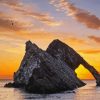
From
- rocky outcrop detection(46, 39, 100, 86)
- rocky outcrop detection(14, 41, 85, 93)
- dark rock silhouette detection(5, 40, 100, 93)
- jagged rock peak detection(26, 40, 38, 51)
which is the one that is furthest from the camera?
rocky outcrop detection(46, 39, 100, 86)

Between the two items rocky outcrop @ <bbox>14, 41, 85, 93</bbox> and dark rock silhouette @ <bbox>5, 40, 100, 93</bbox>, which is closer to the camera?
rocky outcrop @ <bbox>14, 41, 85, 93</bbox>

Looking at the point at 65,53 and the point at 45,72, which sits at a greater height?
the point at 65,53

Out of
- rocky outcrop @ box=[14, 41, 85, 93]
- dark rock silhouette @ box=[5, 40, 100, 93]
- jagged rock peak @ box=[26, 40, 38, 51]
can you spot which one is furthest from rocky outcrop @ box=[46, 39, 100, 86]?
rocky outcrop @ box=[14, 41, 85, 93]

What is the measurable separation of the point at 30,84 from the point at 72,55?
49745 mm

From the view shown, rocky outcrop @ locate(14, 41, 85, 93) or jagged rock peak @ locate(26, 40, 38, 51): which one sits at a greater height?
jagged rock peak @ locate(26, 40, 38, 51)

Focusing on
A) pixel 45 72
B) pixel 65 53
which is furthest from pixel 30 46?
Answer: pixel 65 53

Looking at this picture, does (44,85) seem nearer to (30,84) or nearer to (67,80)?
(30,84)

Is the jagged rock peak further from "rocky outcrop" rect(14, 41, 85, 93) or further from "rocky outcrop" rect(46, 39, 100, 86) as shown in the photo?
"rocky outcrop" rect(46, 39, 100, 86)

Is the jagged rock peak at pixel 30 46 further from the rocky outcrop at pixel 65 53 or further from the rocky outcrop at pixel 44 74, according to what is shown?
the rocky outcrop at pixel 65 53

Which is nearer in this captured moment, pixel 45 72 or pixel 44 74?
pixel 44 74

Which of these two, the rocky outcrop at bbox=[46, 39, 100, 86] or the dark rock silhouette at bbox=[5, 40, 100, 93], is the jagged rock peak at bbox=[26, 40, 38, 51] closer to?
the dark rock silhouette at bbox=[5, 40, 100, 93]

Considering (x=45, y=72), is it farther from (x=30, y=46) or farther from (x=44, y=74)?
(x=30, y=46)

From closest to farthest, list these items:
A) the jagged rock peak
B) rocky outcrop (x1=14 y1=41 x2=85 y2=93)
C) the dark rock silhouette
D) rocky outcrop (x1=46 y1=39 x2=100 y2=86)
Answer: rocky outcrop (x1=14 y1=41 x2=85 y2=93) → the dark rock silhouette → the jagged rock peak → rocky outcrop (x1=46 y1=39 x2=100 y2=86)

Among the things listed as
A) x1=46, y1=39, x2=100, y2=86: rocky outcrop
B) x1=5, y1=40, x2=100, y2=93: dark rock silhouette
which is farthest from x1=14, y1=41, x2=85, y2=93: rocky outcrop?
x1=46, y1=39, x2=100, y2=86: rocky outcrop
